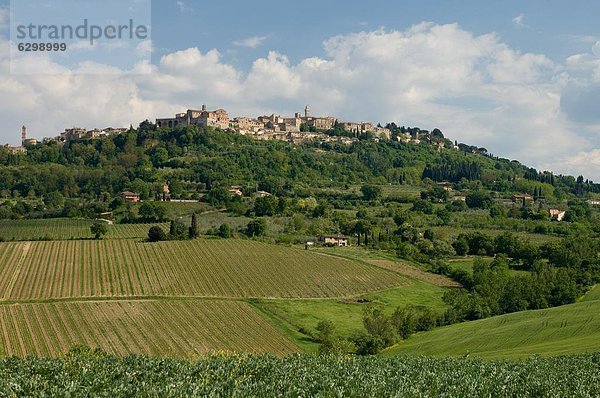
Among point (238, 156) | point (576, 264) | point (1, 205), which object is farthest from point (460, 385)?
point (238, 156)

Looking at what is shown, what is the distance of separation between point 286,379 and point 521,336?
2610 centimetres

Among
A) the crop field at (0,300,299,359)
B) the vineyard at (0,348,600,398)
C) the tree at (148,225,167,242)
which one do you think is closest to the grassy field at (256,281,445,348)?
the crop field at (0,300,299,359)

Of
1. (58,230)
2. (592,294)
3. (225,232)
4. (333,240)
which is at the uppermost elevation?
(225,232)

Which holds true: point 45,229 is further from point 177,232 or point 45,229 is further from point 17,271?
point 17,271

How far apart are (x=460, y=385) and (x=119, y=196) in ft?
409

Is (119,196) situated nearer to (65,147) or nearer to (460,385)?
(65,147)

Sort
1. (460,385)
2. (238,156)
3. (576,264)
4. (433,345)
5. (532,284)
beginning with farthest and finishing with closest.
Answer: (238,156) < (576,264) < (532,284) < (433,345) < (460,385)

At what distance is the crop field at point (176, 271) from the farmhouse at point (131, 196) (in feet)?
155

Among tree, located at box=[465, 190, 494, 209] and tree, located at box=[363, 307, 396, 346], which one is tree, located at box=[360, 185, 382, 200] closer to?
tree, located at box=[465, 190, 494, 209]

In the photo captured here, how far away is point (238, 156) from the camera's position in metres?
175

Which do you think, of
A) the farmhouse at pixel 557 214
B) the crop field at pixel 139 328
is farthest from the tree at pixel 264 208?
the farmhouse at pixel 557 214

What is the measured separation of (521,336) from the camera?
41.2 m

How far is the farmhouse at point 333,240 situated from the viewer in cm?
10111

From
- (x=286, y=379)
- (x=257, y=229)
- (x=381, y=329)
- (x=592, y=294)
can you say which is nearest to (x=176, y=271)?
(x=381, y=329)
